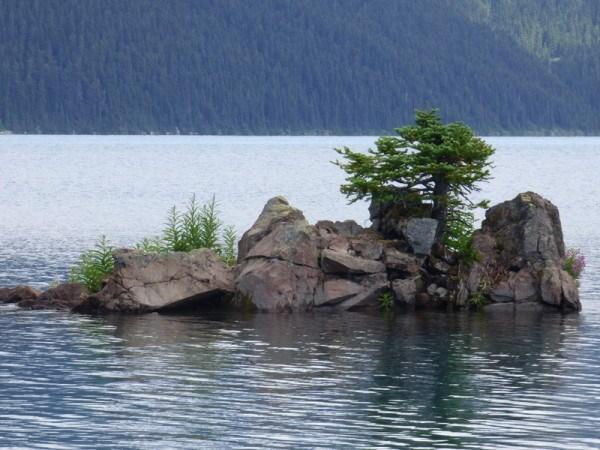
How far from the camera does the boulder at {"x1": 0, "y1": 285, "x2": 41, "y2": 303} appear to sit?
42.1 m

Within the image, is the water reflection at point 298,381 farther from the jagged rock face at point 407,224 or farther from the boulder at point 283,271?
the jagged rock face at point 407,224

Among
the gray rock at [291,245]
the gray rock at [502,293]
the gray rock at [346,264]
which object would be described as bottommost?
the gray rock at [502,293]

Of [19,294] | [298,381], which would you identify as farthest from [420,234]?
[298,381]

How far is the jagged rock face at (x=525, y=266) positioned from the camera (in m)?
41.4

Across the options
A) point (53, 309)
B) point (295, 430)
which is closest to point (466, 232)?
point (53, 309)

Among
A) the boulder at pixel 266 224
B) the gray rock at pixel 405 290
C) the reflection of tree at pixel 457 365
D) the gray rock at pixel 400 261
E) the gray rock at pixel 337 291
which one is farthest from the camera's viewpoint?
the boulder at pixel 266 224

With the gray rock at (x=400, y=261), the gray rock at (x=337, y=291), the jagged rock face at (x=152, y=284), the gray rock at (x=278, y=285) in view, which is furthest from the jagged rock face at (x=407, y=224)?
the jagged rock face at (x=152, y=284)


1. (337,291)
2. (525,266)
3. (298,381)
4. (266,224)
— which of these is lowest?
(298,381)

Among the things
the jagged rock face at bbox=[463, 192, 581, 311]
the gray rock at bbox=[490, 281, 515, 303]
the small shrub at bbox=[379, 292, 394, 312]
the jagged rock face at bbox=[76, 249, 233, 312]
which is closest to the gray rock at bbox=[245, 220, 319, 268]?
the jagged rock face at bbox=[76, 249, 233, 312]

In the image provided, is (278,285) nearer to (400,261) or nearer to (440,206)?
(400,261)

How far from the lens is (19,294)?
4225 cm

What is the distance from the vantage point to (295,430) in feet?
81.3

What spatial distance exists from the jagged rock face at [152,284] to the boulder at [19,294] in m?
2.38

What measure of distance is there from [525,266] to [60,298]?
43.9 ft
